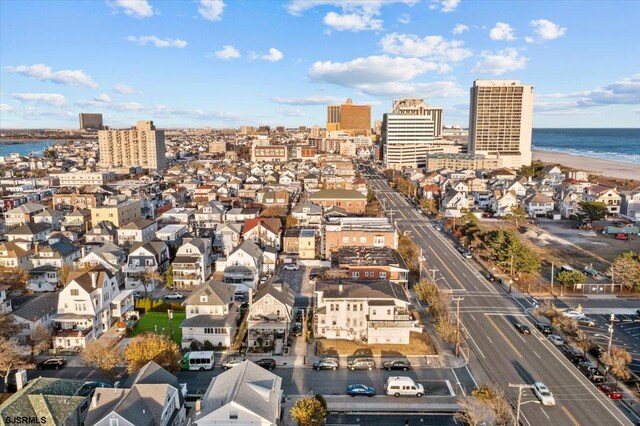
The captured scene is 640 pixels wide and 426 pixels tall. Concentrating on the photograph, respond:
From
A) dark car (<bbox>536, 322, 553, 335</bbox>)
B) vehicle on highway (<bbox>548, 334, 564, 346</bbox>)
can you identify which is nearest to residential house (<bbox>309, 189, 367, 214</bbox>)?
dark car (<bbox>536, 322, 553, 335</bbox>)

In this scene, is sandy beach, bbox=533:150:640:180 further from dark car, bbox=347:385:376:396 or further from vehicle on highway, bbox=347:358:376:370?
dark car, bbox=347:385:376:396

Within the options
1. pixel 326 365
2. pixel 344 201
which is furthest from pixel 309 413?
pixel 344 201

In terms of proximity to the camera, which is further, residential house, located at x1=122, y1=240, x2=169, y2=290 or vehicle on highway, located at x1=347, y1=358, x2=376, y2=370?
residential house, located at x1=122, y1=240, x2=169, y2=290

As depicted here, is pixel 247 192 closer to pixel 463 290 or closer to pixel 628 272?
pixel 463 290

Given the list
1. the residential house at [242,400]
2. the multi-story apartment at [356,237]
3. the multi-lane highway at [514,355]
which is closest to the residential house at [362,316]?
the multi-lane highway at [514,355]

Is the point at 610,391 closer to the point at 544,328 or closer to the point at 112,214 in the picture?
the point at 544,328
